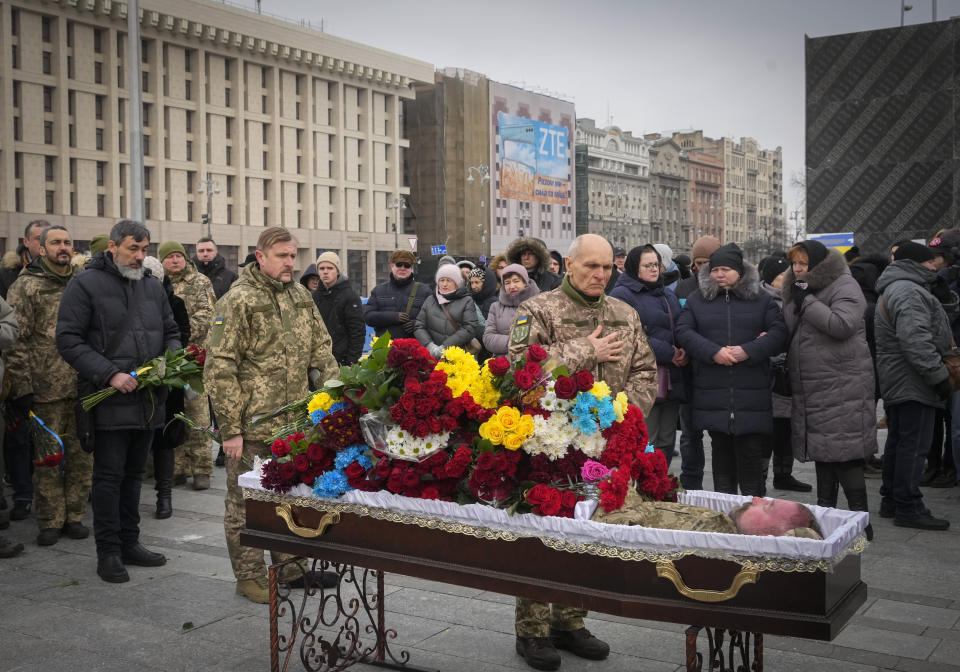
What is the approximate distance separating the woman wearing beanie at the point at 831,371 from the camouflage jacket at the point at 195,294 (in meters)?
5.05

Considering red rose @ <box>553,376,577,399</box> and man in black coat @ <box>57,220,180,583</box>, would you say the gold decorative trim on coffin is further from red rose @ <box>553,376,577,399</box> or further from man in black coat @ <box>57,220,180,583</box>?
man in black coat @ <box>57,220,180,583</box>

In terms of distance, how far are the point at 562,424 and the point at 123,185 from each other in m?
73.3

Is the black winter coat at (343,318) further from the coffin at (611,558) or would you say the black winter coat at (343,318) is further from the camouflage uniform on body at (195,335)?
the coffin at (611,558)

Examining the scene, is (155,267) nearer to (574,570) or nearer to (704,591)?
(574,570)

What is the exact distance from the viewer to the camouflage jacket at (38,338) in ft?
24.2

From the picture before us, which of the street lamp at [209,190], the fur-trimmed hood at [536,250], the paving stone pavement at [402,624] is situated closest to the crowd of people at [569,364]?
the paving stone pavement at [402,624]

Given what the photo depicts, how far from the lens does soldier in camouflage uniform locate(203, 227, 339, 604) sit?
218 inches

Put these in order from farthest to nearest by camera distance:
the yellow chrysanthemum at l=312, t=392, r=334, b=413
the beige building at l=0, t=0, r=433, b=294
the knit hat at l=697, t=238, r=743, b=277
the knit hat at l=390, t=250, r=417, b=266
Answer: the beige building at l=0, t=0, r=433, b=294 → the knit hat at l=390, t=250, r=417, b=266 → the knit hat at l=697, t=238, r=743, b=277 → the yellow chrysanthemum at l=312, t=392, r=334, b=413

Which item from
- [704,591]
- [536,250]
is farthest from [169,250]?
[704,591]

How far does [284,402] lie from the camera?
574cm

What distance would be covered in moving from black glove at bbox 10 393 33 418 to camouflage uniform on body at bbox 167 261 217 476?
1693 mm

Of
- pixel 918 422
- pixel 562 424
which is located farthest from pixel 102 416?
pixel 918 422

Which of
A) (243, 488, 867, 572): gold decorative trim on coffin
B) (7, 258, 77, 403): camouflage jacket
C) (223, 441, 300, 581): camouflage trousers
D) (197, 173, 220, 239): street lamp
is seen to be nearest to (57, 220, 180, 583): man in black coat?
(223, 441, 300, 581): camouflage trousers

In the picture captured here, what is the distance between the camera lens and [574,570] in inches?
138
